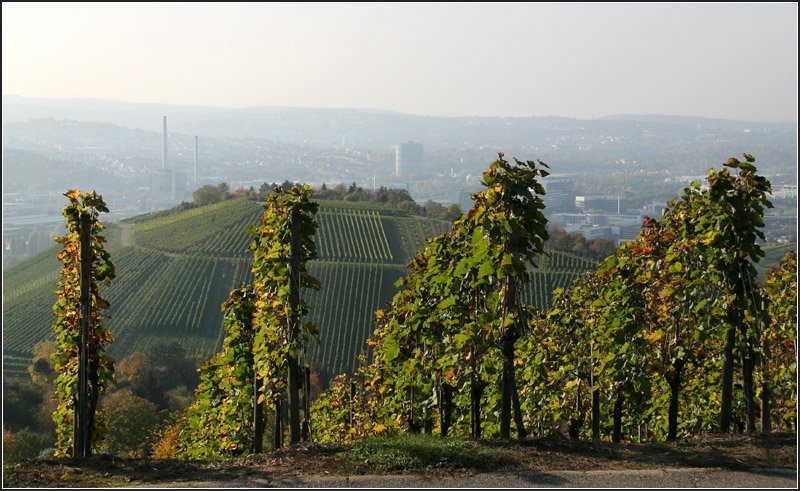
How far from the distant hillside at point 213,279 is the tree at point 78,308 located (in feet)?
169

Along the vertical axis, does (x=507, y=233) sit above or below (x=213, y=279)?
above

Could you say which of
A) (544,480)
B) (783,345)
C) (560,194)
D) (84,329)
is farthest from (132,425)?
(560,194)

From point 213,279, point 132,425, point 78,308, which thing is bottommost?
point 132,425

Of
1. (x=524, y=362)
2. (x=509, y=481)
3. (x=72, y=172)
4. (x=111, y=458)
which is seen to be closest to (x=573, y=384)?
(x=524, y=362)

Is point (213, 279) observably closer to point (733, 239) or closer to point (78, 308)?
point (78, 308)

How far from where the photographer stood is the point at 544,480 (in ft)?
30.8

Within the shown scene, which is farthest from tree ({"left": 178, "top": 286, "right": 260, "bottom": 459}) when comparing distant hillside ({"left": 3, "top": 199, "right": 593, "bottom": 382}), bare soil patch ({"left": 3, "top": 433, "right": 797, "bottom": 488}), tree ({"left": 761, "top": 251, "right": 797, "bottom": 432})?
distant hillside ({"left": 3, "top": 199, "right": 593, "bottom": 382})

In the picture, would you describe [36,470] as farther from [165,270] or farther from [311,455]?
[165,270]

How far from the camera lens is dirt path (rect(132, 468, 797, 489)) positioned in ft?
30.3

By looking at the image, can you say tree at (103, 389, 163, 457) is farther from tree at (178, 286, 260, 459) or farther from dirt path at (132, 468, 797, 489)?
dirt path at (132, 468, 797, 489)

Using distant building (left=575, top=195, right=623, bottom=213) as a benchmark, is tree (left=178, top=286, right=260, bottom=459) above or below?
above

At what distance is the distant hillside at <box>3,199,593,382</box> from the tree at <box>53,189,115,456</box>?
51.5 m

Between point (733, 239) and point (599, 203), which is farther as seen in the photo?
point (599, 203)

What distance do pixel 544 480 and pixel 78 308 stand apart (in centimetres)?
703
